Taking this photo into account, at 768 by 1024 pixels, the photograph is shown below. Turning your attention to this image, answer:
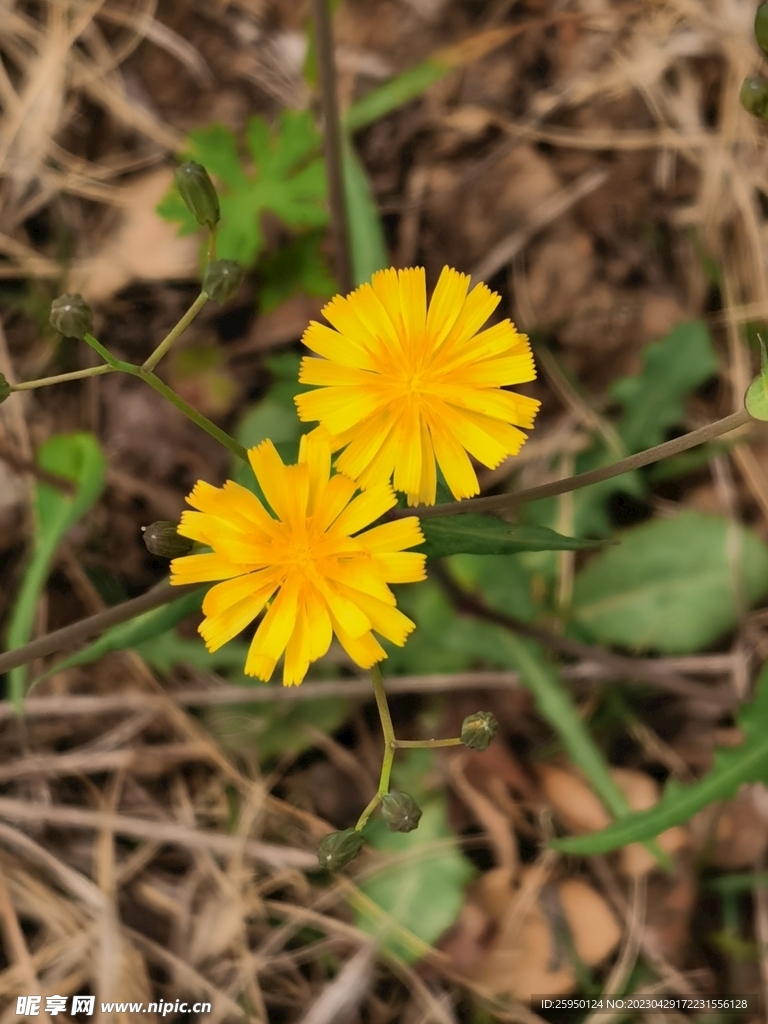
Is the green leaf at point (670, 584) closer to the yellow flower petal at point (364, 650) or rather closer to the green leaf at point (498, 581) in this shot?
the green leaf at point (498, 581)

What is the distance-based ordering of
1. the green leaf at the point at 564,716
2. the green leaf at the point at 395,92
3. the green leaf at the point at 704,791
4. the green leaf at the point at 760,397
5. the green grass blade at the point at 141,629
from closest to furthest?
the green leaf at the point at 760,397 → the green grass blade at the point at 141,629 → the green leaf at the point at 704,791 → the green leaf at the point at 564,716 → the green leaf at the point at 395,92

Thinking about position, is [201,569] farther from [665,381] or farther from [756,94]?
[665,381]

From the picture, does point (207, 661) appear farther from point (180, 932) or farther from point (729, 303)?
point (729, 303)

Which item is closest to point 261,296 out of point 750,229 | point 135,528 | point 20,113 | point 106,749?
point 135,528

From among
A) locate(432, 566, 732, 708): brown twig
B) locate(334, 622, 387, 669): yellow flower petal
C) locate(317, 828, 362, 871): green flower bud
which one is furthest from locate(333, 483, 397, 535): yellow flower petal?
locate(432, 566, 732, 708): brown twig

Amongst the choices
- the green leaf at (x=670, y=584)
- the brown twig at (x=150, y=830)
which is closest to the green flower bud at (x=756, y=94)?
the green leaf at (x=670, y=584)

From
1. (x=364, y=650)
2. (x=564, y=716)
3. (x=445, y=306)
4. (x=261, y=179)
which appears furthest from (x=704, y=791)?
(x=261, y=179)
